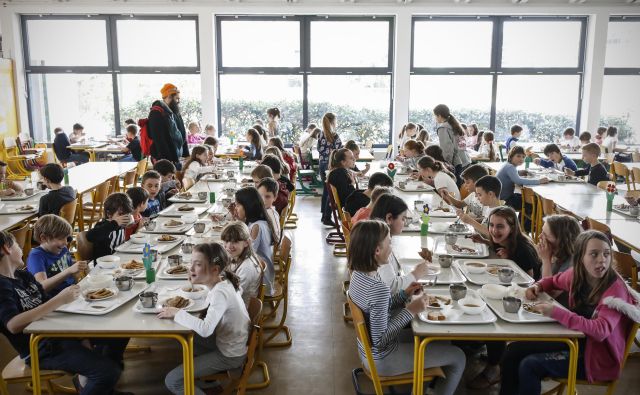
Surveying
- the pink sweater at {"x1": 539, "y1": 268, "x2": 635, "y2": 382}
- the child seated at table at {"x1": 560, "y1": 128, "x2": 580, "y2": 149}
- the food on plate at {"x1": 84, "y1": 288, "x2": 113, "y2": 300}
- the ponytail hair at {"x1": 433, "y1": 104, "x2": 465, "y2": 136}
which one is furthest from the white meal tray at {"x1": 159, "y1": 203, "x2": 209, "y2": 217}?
the child seated at table at {"x1": 560, "y1": 128, "x2": 580, "y2": 149}

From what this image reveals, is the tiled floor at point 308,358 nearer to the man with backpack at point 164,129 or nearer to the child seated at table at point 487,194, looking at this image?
the child seated at table at point 487,194

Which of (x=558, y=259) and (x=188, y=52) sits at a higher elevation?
(x=188, y=52)

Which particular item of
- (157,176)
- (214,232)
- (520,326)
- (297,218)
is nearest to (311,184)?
(297,218)

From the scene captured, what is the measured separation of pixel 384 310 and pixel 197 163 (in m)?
5.02

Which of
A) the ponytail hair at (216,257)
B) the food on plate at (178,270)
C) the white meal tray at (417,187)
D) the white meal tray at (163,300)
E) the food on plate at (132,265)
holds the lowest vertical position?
the white meal tray at (163,300)

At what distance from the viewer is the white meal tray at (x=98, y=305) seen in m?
2.85

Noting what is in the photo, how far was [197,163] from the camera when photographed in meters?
7.39

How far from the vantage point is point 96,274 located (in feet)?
11.1

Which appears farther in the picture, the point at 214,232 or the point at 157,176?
the point at 157,176

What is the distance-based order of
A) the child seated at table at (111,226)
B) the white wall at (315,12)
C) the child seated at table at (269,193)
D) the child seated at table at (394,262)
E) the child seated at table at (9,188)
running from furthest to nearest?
the white wall at (315,12) → the child seated at table at (9,188) → the child seated at table at (269,193) → the child seated at table at (111,226) → the child seated at table at (394,262)

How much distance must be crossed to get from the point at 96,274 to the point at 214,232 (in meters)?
1.15

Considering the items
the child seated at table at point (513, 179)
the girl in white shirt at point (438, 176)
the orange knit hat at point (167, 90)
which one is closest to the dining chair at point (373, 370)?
the girl in white shirt at point (438, 176)

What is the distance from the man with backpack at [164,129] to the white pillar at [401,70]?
5700 millimetres

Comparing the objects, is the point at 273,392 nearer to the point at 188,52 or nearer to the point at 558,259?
the point at 558,259
